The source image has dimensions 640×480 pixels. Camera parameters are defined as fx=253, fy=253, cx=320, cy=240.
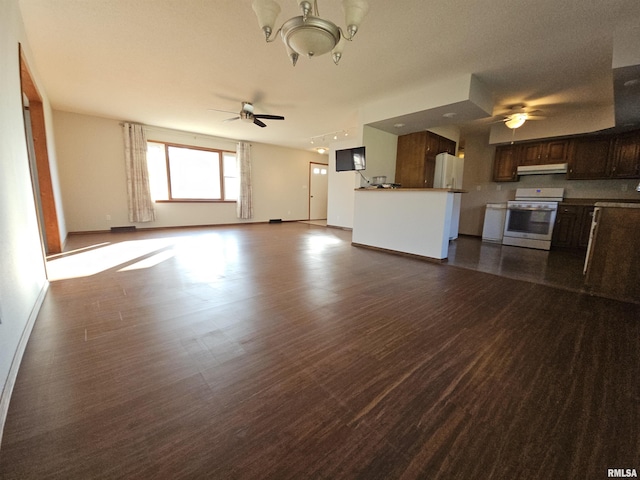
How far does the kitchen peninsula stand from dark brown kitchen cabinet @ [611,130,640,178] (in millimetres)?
3476

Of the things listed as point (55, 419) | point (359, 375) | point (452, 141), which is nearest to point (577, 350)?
point (359, 375)

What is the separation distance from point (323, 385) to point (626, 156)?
6871 mm

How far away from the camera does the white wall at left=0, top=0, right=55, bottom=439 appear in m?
1.38

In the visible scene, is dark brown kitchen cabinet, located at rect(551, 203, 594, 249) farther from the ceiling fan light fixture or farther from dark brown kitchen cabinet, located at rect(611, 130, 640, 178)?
the ceiling fan light fixture

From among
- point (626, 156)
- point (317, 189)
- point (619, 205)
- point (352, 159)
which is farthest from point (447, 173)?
point (317, 189)

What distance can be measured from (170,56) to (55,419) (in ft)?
12.3

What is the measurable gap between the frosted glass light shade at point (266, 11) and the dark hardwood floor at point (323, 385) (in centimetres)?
222

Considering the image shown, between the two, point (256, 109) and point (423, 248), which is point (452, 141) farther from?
point (256, 109)

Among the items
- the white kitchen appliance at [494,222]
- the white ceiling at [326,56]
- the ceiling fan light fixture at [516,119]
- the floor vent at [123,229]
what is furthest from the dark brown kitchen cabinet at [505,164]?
the floor vent at [123,229]

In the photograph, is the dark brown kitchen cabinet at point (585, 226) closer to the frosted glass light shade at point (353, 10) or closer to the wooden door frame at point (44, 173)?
the frosted glass light shade at point (353, 10)

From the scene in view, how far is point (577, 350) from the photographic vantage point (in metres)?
1.67

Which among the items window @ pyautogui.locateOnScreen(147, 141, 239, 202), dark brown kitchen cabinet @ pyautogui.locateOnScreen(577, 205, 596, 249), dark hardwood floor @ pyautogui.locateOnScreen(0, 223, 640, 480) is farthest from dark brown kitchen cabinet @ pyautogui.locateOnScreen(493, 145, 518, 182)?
window @ pyautogui.locateOnScreen(147, 141, 239, 202)

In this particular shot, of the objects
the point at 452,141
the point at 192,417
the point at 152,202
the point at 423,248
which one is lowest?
the point at 192,417

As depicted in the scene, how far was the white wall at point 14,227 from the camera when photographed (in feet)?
4.53
